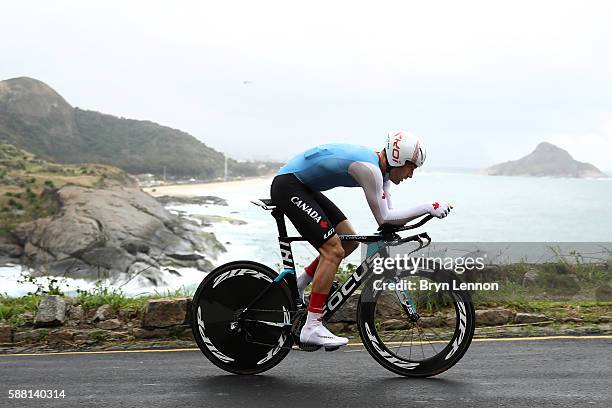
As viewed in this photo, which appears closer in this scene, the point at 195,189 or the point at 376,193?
the point at 376,193

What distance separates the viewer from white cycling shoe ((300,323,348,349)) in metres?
6.04

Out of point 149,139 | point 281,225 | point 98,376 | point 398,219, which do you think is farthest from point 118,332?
point 149,139

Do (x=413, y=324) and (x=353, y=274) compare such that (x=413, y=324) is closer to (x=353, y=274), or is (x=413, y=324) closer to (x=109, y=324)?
(x=353, y=274)

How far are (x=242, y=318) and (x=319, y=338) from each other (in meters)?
0.74

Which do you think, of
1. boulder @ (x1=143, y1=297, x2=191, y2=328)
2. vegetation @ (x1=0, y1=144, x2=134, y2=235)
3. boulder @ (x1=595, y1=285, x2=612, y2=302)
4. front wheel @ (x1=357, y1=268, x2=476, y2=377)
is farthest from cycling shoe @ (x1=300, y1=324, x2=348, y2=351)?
vegetation @ (x1=0, y1=144, x2=134, y2=235)

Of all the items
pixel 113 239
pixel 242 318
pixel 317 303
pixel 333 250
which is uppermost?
pixel 333 250

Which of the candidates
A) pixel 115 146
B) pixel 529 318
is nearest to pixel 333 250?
pixel 529 318

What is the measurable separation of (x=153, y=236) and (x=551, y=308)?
69.7m

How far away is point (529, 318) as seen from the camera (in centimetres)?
895

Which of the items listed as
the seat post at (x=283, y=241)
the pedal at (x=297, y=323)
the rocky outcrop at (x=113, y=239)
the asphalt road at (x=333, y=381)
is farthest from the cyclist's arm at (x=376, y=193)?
the rocky outcrop at (x=113, y=239)

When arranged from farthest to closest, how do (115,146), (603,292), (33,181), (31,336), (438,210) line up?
(115,146) → (33,181) → (603,292) → (31,336) → (438,210)

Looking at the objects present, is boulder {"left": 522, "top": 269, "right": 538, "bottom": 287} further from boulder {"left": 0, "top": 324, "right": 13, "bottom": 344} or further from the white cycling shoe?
boulder {"left": 0, "top": 324, "right": 13, "bottom": 344}

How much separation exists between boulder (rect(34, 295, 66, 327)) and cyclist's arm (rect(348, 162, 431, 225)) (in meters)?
4.95

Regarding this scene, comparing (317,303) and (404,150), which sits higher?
(404,150)
